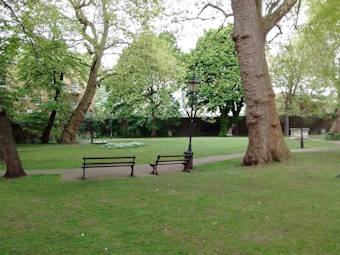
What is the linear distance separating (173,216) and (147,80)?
30.1 m

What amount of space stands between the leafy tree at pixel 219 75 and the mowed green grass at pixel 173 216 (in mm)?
29223

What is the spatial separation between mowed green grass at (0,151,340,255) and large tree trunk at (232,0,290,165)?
8.43ft

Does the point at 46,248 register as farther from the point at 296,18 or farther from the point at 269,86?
the point at 296,18

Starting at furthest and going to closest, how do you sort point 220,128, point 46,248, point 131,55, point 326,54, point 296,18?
point 220,128 → point 131,55 → point 326,54 → point 296,18 → point 46,248

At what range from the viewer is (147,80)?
1352 inches

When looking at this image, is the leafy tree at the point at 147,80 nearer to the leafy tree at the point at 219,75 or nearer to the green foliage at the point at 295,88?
the leafy tree at the point at 219,75

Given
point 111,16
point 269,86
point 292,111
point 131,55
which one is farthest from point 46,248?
point 292,111

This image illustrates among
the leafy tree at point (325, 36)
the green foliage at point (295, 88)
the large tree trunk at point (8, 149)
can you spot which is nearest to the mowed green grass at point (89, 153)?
the large tree trunk at point (8, 149)

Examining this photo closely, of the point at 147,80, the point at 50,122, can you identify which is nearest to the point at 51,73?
the point at 50,122

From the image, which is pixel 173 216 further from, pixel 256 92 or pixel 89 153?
pixel 89 153

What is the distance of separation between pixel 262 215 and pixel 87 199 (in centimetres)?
398

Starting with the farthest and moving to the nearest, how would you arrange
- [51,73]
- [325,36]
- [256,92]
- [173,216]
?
[51,73] < [325,36] < [256,92] < [173,216]

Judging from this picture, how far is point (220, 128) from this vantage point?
40.9m

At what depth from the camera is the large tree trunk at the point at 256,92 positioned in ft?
37.3
